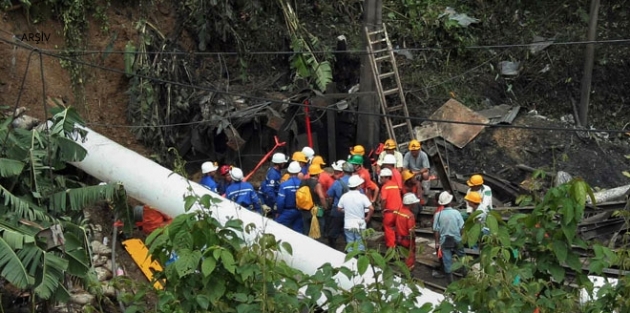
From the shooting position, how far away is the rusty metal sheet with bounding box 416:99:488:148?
19844mm

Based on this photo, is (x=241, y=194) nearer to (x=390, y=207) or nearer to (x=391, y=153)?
(x=390, y=207)

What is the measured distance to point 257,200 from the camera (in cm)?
1546

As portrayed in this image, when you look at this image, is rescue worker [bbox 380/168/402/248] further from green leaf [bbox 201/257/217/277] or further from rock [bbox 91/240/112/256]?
green leaf [bbox 201/257/217/277]

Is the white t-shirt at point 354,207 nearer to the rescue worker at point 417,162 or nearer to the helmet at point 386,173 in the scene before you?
the helmet at point 386,173

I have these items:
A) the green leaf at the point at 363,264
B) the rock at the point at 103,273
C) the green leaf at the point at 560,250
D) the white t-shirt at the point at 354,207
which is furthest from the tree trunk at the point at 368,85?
the green leaf at the point at 363,264

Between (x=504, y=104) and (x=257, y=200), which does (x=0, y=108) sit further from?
(x=504, y=104)

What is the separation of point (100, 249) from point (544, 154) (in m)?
8.50

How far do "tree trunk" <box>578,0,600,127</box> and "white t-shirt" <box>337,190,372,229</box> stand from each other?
25.0 ft

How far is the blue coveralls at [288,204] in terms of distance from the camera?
15.4 metres

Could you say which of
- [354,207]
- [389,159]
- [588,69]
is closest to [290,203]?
[354,207]

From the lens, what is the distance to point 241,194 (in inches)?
603

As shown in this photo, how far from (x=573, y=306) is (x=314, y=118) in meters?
11.9

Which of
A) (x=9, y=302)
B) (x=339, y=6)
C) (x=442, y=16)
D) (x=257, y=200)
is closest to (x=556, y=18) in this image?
(x=442, y=16)

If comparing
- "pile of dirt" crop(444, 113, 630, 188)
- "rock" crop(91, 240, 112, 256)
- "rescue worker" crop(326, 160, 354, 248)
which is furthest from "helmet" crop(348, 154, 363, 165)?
"pile of dirt" crop(444, 113, 630, 188)
